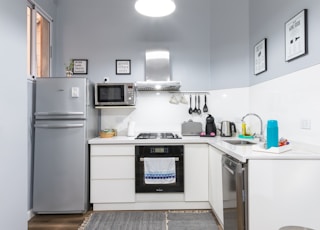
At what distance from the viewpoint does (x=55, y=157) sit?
2.55 metres

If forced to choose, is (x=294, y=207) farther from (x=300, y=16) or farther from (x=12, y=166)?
(x=12, y=166)

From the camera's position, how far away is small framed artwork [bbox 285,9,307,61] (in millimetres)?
1752

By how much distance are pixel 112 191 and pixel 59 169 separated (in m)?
0.69

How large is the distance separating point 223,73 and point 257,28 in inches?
28.8

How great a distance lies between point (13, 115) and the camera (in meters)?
1.72

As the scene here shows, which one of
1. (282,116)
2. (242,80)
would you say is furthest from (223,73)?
(282,116)

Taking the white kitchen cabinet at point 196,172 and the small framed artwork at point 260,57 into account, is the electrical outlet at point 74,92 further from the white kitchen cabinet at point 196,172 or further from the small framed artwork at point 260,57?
the small framed artwork at point 260,57

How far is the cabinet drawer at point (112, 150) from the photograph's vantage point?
8.78 ft

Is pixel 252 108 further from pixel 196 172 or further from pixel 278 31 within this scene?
pixel 196 172

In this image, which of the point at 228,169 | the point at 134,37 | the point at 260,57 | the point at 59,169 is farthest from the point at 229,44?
the point at 59,169

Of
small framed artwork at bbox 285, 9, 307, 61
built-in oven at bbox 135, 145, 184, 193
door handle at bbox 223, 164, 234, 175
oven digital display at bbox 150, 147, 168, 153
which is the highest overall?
small framed artwork at bbox 285, 9, 307, 61

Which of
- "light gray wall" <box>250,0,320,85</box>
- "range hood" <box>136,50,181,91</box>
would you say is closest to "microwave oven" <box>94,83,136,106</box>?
"range hood" <box>136,50,181,91</box>

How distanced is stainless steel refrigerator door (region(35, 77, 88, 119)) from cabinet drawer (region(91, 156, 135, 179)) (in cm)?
59

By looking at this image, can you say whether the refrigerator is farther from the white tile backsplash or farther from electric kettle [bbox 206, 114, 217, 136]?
electric kettle [bbox 206, 114, 217, 136]
